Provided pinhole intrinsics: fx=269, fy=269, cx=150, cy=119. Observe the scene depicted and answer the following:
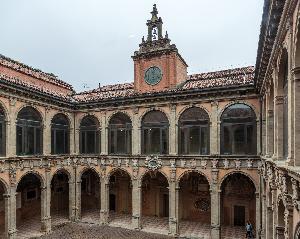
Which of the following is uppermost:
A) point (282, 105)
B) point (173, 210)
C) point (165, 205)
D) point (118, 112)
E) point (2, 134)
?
point (118, 112)

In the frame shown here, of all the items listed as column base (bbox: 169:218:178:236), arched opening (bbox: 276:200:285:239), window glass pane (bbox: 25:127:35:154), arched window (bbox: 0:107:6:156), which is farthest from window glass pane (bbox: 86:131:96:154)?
arched opening (bbox: 276:200:285:239)

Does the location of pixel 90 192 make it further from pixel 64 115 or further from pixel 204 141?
pixel 204 141

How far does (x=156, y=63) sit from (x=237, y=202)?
13501mm

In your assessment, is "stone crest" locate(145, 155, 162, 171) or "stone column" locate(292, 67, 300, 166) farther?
"stone crest" locate(145, 155, 162, 171)

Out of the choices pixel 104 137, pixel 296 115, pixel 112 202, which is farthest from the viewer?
pixel 112 202

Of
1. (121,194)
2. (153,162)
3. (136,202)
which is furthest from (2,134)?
(121,194)

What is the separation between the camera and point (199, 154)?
20.2 meters

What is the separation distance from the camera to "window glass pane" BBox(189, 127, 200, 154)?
800 inches

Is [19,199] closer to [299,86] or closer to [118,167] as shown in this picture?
[118,167]

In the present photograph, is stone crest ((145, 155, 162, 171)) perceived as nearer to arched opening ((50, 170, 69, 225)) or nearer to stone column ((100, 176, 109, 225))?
stone column ((100, 176, 109, 225))

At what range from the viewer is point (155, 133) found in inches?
860

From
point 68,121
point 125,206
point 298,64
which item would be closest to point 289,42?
point 298,64

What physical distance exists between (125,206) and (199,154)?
407 inches

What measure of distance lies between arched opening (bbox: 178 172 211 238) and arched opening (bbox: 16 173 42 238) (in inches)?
478
